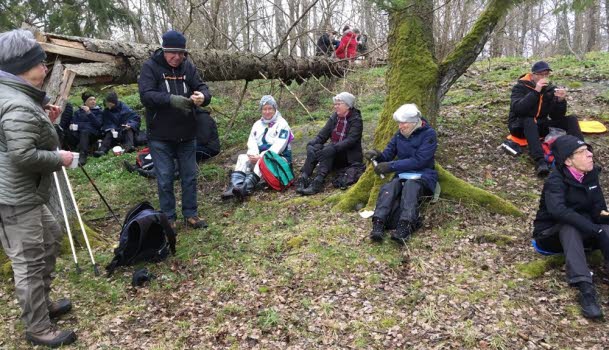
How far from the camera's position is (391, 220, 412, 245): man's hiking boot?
15.8ft

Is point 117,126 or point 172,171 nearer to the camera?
point 172,171

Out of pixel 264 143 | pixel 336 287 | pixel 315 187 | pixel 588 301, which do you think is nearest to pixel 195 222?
pixel 315 187

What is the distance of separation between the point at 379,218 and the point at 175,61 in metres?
2.90

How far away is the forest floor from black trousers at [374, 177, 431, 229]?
28cm

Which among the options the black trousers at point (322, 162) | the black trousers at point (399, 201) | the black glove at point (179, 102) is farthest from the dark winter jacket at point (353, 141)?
the black glove at point (179, 102)

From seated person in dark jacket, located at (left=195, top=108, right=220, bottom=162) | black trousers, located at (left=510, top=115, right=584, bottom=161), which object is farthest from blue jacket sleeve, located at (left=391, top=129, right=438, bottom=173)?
seated person in dark jacket, located at (left=195, top=108, right=220, bottom=162)

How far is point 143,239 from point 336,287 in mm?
2069

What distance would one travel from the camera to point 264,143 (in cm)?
737

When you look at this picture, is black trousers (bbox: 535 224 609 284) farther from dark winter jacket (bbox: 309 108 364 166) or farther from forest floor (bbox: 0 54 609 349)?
dark winter jacket (bbox: 309 108 364 166)

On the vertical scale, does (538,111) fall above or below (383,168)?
above

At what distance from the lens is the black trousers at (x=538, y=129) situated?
6480mm

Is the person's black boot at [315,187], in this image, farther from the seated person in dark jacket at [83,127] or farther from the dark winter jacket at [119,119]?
the seated person in dark jacket at [83,127]

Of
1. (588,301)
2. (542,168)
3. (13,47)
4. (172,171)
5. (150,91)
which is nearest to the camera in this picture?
(13,47)

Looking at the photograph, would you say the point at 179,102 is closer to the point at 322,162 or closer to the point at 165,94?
the point at 165,94
